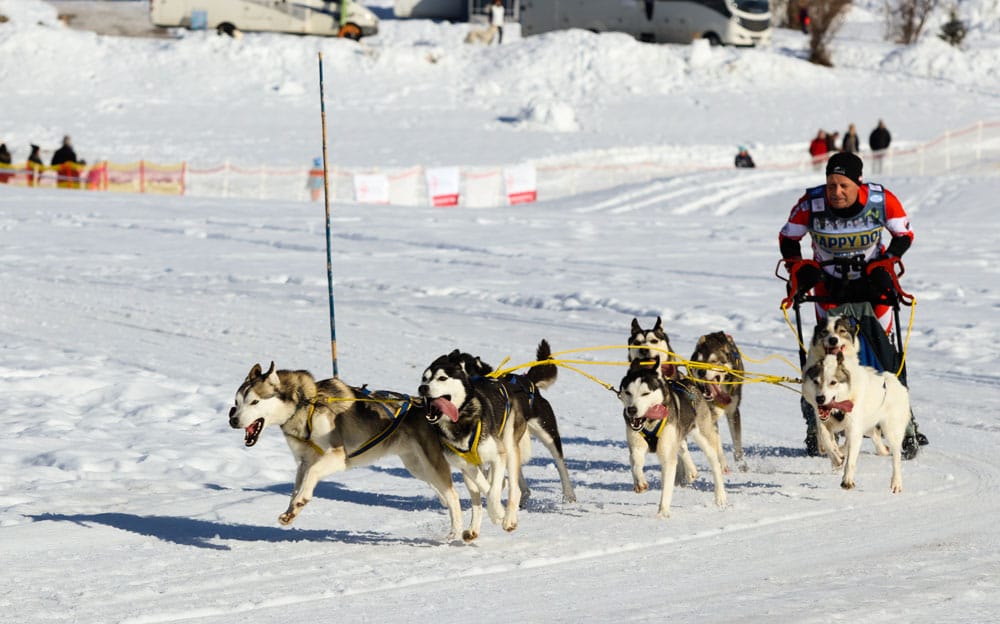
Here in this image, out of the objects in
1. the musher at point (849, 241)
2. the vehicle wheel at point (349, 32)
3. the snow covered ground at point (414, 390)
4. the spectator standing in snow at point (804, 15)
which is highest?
the spectator standing in snow at point (804, 15)

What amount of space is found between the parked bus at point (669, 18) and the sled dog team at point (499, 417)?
40116 mm

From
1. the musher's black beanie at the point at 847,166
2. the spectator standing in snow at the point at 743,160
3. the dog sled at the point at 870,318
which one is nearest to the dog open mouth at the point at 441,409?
the dog sled at the point at 870,318

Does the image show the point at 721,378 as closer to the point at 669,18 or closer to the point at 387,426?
the point at 387,426

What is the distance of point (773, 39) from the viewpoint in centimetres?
5381

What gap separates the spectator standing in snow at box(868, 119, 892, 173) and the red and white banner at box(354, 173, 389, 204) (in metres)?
A: 10.8

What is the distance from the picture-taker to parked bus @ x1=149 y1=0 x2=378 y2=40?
44.5 meters

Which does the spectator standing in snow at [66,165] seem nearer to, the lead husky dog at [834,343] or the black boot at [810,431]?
the black boot at [810,431]

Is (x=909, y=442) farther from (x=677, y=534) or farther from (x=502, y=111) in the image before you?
(x=502, y=111)

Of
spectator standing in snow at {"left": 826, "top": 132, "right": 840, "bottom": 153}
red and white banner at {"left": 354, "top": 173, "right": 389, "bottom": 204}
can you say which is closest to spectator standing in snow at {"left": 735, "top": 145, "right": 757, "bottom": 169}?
spectator standing in snow at {"left": 826, "top": 132, "right": 840, "bottom": 153}

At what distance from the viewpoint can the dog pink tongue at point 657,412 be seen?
644 cm

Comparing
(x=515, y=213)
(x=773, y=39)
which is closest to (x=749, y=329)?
(x=515, y=213)

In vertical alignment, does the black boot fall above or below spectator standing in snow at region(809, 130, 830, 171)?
below

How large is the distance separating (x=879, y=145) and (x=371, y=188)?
11211 mm

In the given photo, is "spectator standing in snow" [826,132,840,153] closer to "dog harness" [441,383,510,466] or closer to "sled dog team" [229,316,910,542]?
"sled dog team" [229,316,910,542]
